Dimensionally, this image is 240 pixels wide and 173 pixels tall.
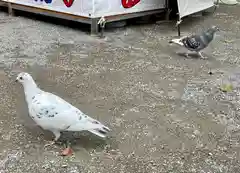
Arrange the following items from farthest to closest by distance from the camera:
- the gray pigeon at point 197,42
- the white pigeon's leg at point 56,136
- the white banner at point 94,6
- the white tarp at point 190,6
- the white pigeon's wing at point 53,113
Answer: the white tarp at point 190,6 < the white banner at point 94,6 < the gray pigeon at point 197,42 < the white pigeon's leg at point 56,136 < the white pigeon's wing at point 53,113

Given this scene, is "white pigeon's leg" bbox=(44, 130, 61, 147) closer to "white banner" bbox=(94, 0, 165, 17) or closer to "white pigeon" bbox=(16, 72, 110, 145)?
"white pigeon" bbox=(16, 72, 110, 145)

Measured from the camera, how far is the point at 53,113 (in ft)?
8.68

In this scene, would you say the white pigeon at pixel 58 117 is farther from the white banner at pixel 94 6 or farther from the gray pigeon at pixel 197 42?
the white banner at pixel 94 6

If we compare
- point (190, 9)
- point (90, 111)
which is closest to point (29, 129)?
point (90, 111)

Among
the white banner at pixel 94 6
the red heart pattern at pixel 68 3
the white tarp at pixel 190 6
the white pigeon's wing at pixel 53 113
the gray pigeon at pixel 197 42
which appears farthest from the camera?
the white tarp at pixel 190 6

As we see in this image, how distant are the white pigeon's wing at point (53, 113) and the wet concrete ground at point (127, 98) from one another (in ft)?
0.67

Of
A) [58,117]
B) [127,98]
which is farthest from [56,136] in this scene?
[127,98]

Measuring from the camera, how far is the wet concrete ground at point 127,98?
2.71 meters

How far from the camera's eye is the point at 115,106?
11.5 feet

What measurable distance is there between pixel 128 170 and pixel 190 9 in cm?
413


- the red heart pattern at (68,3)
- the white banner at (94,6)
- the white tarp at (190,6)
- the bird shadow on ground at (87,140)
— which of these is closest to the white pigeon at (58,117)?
the bird shadow on ground at (87,140)

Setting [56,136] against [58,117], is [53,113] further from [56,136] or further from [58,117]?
[56,136]

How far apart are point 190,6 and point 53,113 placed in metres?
4.11

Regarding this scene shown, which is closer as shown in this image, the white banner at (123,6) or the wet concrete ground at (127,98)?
the wet concrete ground at (127,98)
